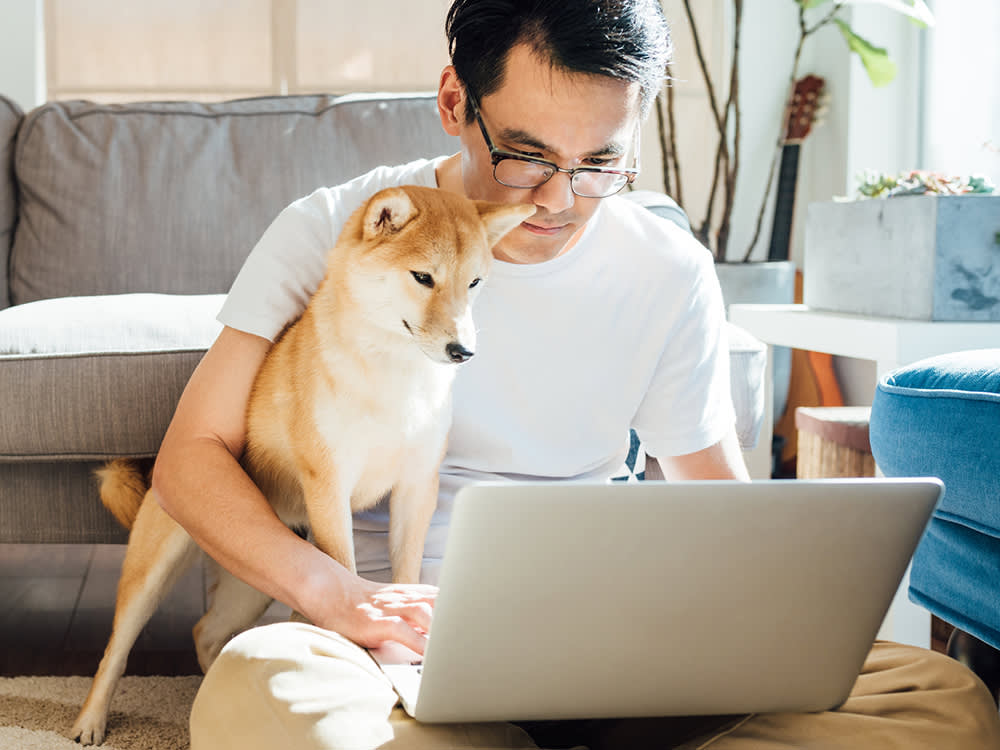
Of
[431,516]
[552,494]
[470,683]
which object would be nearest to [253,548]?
[431,516]

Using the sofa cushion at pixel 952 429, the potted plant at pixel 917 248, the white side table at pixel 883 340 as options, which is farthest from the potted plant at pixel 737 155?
the sofa cushion at pixel 952 429

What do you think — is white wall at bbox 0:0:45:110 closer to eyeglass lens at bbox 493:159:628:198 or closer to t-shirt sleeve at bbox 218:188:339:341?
t-shirt sleeve at bbox 218:188:339:341

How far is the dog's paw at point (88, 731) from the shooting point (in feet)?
4.30

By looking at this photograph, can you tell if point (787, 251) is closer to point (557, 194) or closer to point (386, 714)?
point (557, 194)

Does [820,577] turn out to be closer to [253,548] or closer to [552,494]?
[552,494]


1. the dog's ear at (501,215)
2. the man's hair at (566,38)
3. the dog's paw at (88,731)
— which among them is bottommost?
the dog's paw at (88,731)

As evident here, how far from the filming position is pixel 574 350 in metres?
1.21

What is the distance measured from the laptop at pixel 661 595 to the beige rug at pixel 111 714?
727 mm

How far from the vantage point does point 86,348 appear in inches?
62.3

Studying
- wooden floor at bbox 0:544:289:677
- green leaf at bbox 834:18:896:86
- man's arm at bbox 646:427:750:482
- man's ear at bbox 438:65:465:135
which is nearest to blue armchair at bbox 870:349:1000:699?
man's arm at bbox 646:427:750:482

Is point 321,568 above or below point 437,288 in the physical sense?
below

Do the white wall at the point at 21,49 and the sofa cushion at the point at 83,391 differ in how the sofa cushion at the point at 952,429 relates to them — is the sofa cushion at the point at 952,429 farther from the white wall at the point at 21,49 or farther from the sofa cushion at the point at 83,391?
the white wall at the point at 21,49

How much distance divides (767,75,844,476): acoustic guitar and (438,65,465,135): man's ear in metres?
2.17

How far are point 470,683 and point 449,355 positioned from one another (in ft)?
1.26
